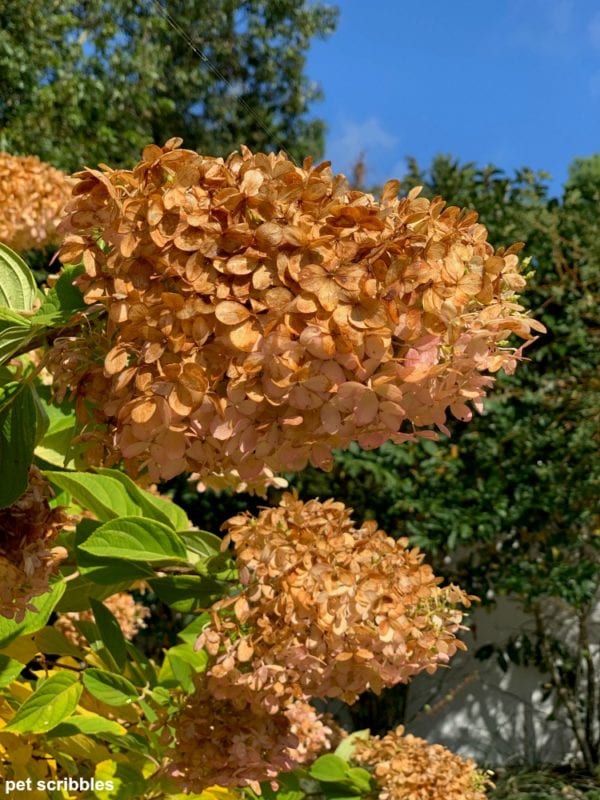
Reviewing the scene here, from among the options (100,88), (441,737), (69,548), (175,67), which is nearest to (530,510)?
(441,737)

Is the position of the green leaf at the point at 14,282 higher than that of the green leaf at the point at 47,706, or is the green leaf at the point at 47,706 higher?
the green leaf at the point at 14,282

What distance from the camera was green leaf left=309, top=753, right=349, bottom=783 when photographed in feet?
4.11

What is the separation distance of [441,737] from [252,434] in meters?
3.73

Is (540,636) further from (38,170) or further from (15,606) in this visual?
(15,606)

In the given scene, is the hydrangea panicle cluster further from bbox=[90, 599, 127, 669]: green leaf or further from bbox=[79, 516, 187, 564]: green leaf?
bbox=[79, 516, 187, 564]: green leaf

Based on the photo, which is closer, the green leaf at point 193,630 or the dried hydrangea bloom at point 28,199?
the green leaf at point 193,630

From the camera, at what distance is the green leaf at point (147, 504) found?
0.89m

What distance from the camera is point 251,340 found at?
1.55 feet

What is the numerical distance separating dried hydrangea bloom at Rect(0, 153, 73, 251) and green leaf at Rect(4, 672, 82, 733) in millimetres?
1246

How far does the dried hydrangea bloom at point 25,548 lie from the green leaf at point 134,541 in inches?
2.5

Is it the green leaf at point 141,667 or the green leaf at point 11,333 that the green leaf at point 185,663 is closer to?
the green leaf at point 141,667

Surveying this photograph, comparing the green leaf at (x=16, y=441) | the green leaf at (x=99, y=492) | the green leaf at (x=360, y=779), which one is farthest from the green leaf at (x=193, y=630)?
the green leaf at (x=16, y=441)

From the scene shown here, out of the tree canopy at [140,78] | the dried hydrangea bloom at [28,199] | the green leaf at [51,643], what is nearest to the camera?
the green leaf at [51,643]

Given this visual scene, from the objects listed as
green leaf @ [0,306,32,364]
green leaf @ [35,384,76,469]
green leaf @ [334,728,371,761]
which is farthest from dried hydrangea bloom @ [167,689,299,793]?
green leaf @ [334,728,371,761]
